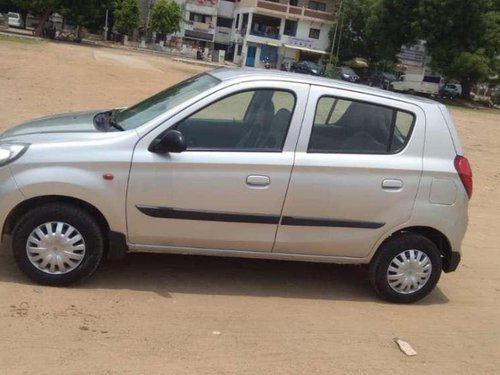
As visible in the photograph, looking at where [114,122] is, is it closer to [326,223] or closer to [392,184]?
[326,223]

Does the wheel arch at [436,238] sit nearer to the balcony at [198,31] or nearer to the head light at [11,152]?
the head light at [11,152]

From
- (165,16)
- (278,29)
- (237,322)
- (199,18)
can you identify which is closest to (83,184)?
(237,322)

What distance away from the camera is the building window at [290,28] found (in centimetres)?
7262

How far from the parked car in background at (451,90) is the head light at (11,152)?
5048cm

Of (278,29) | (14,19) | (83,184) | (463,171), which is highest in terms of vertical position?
(278,29)

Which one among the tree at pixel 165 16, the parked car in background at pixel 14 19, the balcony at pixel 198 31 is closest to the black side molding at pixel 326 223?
the parked car in background at pixel 14 19

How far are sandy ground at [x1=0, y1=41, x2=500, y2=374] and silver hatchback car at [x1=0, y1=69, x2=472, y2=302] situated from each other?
31 cm

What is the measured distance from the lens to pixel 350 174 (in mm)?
4590

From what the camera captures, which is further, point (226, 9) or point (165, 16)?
point (226, 9)

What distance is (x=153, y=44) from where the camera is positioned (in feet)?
243

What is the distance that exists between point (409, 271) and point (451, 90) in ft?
164

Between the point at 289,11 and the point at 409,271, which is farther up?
the point at 289,11

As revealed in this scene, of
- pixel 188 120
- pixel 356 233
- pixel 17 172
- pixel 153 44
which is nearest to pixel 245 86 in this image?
pixel 188 120

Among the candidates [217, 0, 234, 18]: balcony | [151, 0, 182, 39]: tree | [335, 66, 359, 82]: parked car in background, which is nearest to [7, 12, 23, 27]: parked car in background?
[151, 0, 182, 39]: tree
